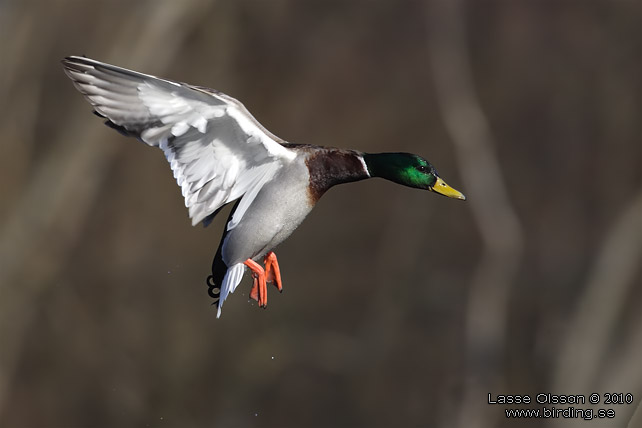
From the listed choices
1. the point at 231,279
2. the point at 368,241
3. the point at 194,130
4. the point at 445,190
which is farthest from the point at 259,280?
the point at 368,241

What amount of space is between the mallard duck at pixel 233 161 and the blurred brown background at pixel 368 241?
706 cm

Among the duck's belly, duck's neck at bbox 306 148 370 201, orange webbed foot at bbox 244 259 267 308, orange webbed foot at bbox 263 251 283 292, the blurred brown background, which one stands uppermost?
duck's neck at bbox 306 148 370 201

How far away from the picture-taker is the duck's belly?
152 inches

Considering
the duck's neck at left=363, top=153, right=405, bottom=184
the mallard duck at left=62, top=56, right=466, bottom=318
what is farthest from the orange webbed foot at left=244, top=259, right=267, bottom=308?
the duck's neck at left=363, top=153, right=405, bottom=184

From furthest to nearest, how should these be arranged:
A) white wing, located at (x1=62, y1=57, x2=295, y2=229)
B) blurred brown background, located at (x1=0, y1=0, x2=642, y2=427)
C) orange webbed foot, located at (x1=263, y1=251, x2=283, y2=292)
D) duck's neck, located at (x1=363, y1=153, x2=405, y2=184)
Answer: blurred brown background, located at (x1=0, y1=0, x2=642, y2=427) < orange webbed foot, located at (x1=263, y1=251, x2=283, y2=292) < duck's neck, located at (x1=363, y1=153, x2=405, y2=184) < white wing, located at (x1=62, y1=57, x2=295, y2=229)

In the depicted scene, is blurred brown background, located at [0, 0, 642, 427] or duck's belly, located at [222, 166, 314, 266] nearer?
duck's belly, located at [222, 166, 314, 266]

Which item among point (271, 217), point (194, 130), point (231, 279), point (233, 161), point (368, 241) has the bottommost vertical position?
point (368, 241)

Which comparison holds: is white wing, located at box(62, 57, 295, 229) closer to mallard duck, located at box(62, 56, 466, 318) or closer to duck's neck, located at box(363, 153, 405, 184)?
mallard duck, located at box(62, 56, 466, 318)

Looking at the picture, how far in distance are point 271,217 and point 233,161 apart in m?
0.26

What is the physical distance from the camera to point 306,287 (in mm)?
11789

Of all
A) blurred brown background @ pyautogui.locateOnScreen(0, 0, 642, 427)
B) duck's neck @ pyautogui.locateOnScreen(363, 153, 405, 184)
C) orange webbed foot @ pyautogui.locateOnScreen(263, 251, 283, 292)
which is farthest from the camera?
blurred brown background @ pyautogui.locateOnScreen(0, 0, 642, 427)

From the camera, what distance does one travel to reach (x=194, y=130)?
12.7 feet

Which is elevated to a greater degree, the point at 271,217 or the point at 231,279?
the point at 271,217

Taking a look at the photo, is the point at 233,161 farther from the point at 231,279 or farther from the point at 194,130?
the point at 231,279
